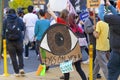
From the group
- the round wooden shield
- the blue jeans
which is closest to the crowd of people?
the blue jeans

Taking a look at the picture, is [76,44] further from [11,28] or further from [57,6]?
[57,6]

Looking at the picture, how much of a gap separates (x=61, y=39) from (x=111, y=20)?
264 centimetres

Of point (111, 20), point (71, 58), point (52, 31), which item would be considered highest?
point (111, 20)

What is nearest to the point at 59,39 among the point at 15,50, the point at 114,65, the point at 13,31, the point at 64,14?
the point at 64,14

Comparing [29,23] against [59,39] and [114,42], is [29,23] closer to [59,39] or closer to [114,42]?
[59,39]

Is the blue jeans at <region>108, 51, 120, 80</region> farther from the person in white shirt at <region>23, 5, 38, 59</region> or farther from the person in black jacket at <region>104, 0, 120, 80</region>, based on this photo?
the person in white shirt at <region>23, 5, 38, 59</region>

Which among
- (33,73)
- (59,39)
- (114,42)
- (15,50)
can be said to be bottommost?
(33,73)

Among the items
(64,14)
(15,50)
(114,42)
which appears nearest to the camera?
(114,42)

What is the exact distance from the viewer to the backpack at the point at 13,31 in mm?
10766

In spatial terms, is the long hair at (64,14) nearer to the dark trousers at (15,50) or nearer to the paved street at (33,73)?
the dark trousers at (15,50)

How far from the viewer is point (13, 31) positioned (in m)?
10.8

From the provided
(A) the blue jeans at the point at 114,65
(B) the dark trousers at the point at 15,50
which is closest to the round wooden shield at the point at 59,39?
(B) the dark trousers at the point at 15,50

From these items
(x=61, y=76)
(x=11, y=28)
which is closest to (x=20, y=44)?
(x=11, y=28)

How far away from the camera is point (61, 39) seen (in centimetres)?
976
